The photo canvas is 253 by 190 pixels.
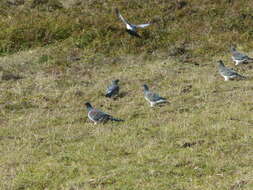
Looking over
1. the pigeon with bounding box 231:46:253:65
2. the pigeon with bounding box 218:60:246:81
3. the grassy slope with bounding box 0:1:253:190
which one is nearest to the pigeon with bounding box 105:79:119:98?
the grassy slope with bounding box 0:1:253:190

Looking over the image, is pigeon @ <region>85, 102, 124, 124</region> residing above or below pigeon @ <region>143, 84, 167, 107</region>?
above

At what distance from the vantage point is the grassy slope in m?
8.74

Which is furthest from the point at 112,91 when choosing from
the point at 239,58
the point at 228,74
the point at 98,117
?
the point at 239,58

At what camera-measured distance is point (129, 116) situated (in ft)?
41.3

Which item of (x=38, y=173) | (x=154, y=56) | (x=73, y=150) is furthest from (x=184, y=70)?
(x=38, y=173)

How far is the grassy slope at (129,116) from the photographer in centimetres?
874

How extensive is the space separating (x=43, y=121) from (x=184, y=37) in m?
10.4

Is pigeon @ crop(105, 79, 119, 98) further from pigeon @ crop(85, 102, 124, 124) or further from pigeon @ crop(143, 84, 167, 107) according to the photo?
pigeon @ crop(85, 102, 124, 124)

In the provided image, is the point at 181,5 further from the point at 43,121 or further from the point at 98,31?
the point at 43,121

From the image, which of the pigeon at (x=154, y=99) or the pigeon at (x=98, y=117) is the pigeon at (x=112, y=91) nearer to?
the pigeon at (x=154, y=99)

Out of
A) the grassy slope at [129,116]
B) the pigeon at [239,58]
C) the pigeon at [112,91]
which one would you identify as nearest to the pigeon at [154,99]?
the grassy slope at [129,116]

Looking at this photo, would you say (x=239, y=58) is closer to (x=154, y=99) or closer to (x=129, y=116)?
(x=154, y=99)

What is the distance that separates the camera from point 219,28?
74.1ft

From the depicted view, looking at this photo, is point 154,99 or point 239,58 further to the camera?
point 239,58
